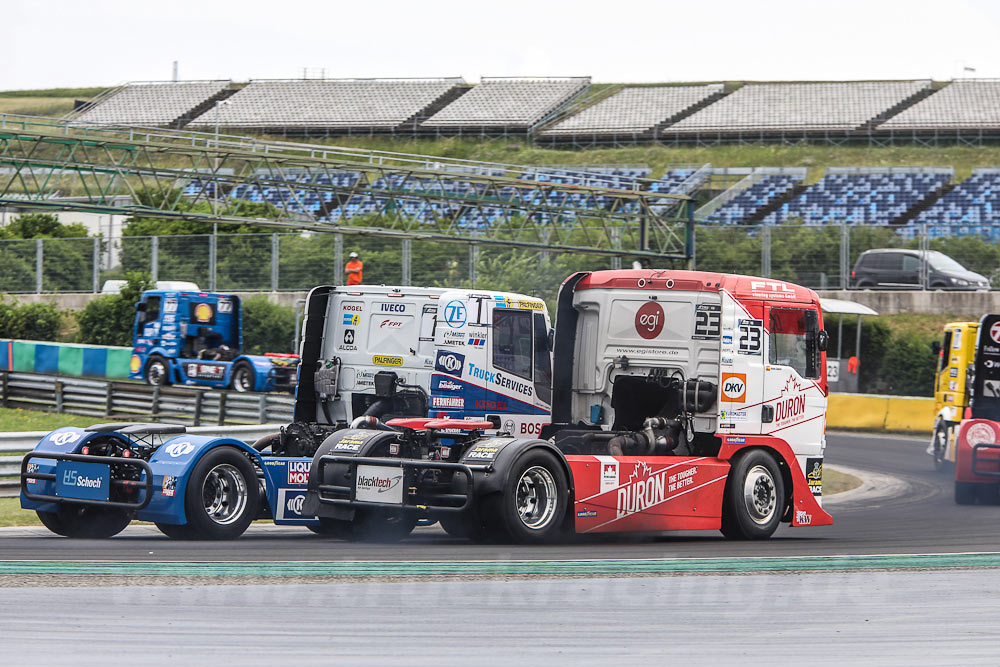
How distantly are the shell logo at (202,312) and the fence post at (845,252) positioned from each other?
64.9ft

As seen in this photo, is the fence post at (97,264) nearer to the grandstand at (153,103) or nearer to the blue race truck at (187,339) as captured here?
the blue race truck at (187,339)

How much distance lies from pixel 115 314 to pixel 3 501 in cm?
2692

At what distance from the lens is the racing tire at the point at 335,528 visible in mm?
12836

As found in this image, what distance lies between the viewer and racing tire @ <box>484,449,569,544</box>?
11664mm

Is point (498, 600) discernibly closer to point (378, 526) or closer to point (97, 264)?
point (378, 526)

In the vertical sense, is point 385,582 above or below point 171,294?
below

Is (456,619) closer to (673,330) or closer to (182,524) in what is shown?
(182,524)

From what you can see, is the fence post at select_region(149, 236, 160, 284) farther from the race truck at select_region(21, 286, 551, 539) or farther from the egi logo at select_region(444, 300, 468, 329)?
the egi logo at select_region(444, 300, 468, 329)

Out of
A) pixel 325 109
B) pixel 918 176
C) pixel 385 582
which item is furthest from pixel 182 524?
pixel 325 109

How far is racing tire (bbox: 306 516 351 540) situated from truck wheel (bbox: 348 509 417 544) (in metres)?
0.05

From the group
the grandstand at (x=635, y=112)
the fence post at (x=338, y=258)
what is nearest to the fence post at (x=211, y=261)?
the fence post at (x=338, y=258)

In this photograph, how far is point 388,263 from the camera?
3988cm

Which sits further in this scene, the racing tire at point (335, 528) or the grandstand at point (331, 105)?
the grandstand at point (331, 105)

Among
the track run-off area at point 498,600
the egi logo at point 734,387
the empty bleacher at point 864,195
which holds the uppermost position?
the empty bleacher at point 864,195
